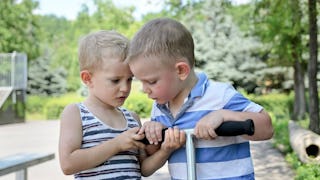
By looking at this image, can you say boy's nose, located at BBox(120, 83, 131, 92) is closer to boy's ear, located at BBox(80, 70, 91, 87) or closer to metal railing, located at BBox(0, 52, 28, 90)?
boy's ear, located at BBox(80, 70, 91, 87)

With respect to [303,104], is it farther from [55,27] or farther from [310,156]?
[55,27]

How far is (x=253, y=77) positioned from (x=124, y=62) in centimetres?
2961

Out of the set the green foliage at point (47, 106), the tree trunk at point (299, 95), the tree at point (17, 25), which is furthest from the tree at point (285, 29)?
the tree at point (17, 25)

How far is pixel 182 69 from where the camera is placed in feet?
5.63

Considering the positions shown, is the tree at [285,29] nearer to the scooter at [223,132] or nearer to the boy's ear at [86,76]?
the boy's ear at [86,76]

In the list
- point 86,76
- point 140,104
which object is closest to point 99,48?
point 86,76

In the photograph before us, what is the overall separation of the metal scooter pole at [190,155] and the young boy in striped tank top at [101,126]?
0.47ft

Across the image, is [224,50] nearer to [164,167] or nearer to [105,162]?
[164,167]

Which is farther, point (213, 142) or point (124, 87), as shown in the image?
point (124, 87)

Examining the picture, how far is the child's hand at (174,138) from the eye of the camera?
1.65 meters

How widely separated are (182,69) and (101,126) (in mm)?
383

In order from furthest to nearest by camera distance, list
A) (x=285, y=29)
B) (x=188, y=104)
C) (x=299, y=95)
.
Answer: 1. (x=299, y=95)
2. (x=285, y=29)
3. (x=188, y=104)

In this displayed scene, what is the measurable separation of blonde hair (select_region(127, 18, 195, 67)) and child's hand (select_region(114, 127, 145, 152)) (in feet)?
0.80

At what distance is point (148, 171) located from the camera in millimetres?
1980
